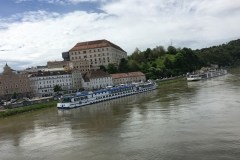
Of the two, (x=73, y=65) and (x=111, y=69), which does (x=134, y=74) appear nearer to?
(x=111, y=69)

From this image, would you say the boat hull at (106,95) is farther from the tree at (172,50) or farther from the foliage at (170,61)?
the tree at (172,50)

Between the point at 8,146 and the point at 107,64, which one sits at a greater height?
the point at 107,64

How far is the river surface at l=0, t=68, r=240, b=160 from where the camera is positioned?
763 inches

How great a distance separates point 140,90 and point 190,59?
153 ft

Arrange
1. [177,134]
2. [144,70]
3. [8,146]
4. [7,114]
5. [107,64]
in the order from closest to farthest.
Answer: [177,134] → [8,146] → [7,114] → [144,70] → [107,64]

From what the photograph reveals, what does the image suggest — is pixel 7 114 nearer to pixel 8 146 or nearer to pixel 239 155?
pixel 8 146

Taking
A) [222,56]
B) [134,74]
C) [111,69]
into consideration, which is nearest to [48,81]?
[111,69]

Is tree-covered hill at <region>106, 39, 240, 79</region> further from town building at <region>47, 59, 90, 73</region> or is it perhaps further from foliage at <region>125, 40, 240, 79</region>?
town building at <region>47, 59, 90, 73</region>

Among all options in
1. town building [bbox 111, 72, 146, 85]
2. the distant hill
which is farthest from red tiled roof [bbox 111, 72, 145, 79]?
the distant hill

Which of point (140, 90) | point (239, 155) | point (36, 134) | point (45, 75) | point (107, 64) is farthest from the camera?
point (107, 64)

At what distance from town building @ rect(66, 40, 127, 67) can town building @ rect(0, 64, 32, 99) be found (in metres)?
28.9

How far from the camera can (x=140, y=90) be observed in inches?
2462

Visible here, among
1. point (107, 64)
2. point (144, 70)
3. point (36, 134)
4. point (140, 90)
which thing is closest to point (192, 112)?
point (36, 134)

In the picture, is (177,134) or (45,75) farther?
(45,75)
